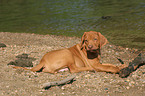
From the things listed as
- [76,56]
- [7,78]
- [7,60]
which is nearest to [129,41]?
[76,56]

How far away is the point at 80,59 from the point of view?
7.46 m

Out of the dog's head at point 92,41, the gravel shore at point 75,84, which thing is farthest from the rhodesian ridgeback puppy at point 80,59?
the gravel shore at point 75,84

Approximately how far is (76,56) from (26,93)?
2.56m

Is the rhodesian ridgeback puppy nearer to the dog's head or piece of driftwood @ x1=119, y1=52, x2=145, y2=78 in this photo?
the dog's head

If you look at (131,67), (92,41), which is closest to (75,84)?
(92,41)

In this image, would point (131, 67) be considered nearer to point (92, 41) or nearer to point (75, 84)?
point (92, 41)

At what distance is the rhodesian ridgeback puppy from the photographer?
700 centimetres

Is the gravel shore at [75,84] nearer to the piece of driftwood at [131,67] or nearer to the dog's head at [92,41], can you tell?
the piece of driftwood at [131,67]

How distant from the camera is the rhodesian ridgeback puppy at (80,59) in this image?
700 centimetres

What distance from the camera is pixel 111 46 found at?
12.7m

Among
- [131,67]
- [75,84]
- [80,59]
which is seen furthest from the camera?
[80,59]

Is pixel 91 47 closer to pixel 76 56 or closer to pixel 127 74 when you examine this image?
pixel 76 56

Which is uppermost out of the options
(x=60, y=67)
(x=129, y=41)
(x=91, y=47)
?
(x=91, y=47)

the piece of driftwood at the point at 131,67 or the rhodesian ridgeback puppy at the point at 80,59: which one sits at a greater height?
the rhodesian ridgeback puppy at the point at 80,59
